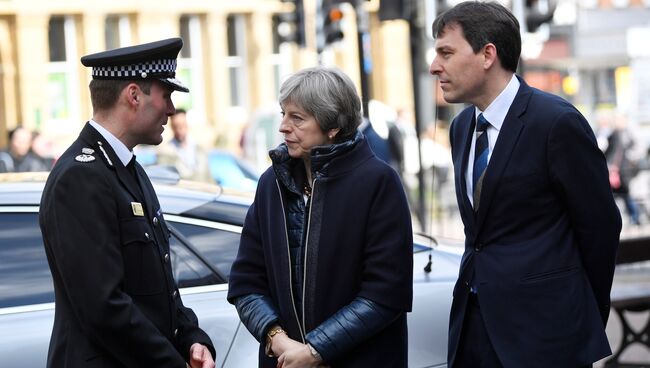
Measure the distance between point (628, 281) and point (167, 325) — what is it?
9382 mm

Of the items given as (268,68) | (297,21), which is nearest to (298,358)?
(297,21)

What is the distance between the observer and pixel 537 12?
12.1m

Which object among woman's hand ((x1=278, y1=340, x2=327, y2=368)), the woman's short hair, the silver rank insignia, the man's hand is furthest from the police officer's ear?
woman's hand ((x1=278, y1=340, x2=327, y2=368))

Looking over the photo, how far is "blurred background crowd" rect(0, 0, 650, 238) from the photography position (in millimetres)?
20750

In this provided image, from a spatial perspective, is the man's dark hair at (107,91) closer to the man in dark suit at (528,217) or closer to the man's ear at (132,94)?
the man's ear at (132,94)

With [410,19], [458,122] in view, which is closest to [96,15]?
[410,19]

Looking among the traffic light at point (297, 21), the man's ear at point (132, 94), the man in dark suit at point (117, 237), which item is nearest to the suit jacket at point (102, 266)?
the man in dark suit at point (117, 237)

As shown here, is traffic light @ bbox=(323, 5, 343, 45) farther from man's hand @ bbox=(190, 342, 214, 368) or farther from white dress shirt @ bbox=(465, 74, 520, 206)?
man's hand @ bbox=(190, 342, 214, 368)

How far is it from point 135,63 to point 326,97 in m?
0.59

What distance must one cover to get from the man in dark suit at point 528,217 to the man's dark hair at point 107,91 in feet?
3.21

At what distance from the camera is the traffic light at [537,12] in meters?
12.0

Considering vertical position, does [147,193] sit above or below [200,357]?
above

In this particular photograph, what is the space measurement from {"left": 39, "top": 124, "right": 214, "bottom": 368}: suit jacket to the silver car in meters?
0.77

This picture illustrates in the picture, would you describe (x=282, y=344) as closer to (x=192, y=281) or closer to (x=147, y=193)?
(x=147, y=193)
